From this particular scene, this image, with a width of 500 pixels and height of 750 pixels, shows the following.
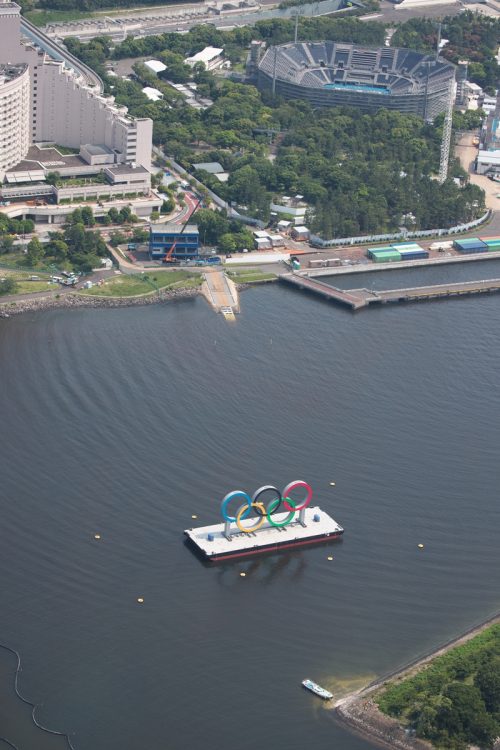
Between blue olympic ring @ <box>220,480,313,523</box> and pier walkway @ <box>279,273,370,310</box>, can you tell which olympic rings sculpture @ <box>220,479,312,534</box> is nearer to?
blue olympic ring @ <box>220,480,313,523</box>

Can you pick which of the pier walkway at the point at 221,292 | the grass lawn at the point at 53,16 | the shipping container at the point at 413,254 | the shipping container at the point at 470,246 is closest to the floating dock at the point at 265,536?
the pier walkway at the point at 221,292

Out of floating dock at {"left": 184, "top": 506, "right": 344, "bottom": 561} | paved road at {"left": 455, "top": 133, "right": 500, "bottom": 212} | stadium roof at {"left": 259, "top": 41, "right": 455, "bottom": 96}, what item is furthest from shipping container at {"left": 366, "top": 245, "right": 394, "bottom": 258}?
floating dock at {"left": 184, "top": 506, "right": 344, "bottom": 561}

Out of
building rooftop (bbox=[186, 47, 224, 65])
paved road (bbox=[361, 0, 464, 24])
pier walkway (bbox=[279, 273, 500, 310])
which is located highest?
paved road (bbox=[361, 0, 464, 24])

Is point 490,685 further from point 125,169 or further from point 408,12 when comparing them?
A: point 408,12

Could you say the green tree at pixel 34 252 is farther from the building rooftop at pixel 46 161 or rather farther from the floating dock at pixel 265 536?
the floating dock at pixel 265 536

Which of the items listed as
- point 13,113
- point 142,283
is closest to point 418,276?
point 142,283

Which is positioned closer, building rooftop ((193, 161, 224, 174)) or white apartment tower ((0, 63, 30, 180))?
white apartment tower ((0, 63, 30, 180))

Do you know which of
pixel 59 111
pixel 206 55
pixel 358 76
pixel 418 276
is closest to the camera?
pixel 418 276
